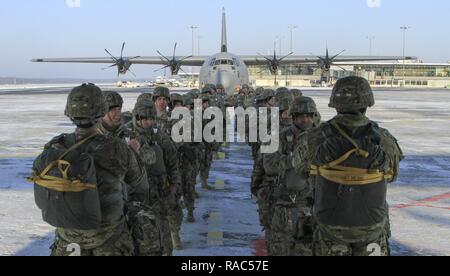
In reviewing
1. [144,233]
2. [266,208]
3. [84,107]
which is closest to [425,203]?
[266,208]

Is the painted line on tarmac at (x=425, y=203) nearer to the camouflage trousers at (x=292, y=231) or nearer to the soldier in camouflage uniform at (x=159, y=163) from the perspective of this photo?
the camouflage trousers at (x=292, y=231)

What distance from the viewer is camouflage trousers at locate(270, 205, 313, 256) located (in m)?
3.68

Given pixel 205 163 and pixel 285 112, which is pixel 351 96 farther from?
pixel 205 163

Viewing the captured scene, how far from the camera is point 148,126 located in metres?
5.09

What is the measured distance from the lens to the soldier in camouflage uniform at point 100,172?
3156mm

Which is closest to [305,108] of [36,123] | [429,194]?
[429,194]

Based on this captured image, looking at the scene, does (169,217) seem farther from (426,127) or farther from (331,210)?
(426,127)

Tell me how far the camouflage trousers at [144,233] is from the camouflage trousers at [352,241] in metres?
1.29

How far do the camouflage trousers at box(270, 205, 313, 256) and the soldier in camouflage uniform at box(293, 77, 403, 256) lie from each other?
271mm

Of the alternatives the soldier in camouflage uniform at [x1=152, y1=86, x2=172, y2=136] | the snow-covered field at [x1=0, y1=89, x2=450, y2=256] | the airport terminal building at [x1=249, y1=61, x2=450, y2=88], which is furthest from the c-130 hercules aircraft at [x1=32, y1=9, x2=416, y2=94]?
the airport terminal building at [x1=249, y1=61, x2=450, y2=88]

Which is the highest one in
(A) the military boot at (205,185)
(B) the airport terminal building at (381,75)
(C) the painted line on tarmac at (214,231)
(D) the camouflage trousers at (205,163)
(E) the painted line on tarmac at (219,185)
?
(B) the airport terminal building at (381,75)

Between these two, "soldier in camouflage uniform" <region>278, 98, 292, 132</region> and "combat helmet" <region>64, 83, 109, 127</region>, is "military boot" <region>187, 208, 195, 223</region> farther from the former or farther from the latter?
"combat helmet" <region>64, 83, 109, 127</region>

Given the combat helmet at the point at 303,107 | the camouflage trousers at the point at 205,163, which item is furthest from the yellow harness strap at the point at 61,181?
the camouflage trousers at the point at 205,163

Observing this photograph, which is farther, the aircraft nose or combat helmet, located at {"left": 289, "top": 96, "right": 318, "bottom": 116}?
the aircraft nose
